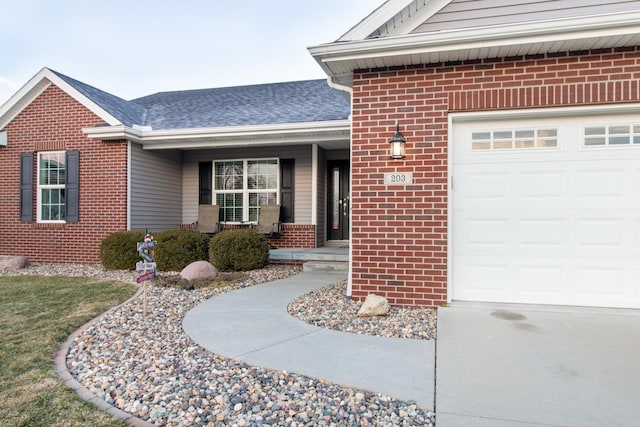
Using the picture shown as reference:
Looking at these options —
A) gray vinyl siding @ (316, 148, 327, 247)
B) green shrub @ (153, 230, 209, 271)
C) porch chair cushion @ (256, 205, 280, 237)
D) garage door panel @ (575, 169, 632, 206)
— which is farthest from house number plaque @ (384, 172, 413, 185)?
porch chair cushion @ (256, 205, 280, 237)

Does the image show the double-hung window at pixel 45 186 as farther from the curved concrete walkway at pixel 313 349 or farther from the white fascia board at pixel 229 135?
the curved concrete walkway at pixel 313 349

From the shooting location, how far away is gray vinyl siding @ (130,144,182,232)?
28.9ft

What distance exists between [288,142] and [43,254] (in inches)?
247

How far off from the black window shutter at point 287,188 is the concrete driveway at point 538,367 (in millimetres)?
5882

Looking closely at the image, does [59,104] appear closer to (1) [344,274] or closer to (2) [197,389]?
(1) [344,274]

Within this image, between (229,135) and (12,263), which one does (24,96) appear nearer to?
(12,263)

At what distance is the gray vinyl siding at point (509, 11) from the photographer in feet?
14.3

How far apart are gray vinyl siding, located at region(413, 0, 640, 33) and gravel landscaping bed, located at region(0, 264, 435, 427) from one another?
3583 mm

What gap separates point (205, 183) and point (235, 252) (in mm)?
3692

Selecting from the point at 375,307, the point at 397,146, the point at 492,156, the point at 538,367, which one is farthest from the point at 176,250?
the point at 538,367

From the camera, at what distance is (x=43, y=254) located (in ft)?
29.1

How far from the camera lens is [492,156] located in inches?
180

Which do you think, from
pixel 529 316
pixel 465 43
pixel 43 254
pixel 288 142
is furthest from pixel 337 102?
pixel 43 254

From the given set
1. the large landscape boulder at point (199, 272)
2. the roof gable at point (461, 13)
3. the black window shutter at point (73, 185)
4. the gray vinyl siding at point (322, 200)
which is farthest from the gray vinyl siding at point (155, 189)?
the roof gable at point (461, 13)
